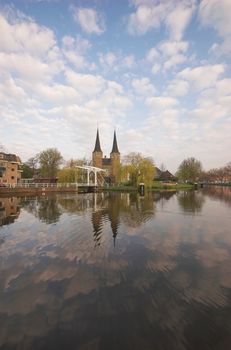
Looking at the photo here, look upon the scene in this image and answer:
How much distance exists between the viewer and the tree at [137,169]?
2094 inches

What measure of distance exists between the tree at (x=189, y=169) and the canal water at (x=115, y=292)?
254ft

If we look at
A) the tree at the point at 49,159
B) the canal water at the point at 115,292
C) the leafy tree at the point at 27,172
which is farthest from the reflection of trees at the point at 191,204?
the leafy tree at the point at 27,172

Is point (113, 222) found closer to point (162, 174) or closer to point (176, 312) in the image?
point (176, 312)

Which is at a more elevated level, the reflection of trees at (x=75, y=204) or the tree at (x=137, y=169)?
the tree at (x=137, y=169)

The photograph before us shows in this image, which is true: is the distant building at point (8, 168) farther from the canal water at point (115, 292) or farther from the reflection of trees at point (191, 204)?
the canal water at point (115, 292)

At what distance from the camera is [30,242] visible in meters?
10.0

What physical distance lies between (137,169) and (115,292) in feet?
162

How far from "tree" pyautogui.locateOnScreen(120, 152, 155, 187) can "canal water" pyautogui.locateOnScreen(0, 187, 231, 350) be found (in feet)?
139

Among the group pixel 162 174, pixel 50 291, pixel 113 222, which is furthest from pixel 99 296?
pixel 162 174

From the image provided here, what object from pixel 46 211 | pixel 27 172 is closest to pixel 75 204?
pixel 46 211

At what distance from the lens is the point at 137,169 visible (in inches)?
2144

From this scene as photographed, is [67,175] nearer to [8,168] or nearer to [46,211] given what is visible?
[8,168]

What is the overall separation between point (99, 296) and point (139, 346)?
1.84 m

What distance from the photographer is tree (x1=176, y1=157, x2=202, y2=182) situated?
84562mm
